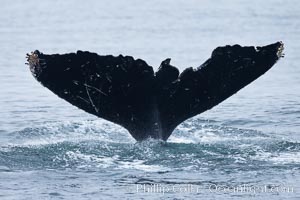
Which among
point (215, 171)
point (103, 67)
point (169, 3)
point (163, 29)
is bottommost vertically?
point (215, 171)

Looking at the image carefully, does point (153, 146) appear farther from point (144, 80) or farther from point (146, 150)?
point (144, 80)

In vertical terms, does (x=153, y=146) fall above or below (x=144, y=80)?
below

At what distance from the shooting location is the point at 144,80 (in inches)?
451

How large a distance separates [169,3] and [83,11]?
807 cm

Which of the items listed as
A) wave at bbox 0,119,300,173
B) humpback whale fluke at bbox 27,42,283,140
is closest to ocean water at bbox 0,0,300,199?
wave at bbox 0,119,300,173

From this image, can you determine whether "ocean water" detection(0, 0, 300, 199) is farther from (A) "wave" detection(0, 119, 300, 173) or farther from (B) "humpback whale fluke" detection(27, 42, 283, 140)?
(B) "humpback whale fluke" detection(27, 42, 283, 140)

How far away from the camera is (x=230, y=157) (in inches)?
456

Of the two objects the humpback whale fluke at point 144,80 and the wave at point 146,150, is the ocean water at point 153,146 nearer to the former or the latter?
the wave at point 146,150

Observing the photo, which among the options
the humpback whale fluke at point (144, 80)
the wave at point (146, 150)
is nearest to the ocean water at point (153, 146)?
the wave at point (146, 150)

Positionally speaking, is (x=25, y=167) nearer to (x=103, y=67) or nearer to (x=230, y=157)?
(x=103, y=67)

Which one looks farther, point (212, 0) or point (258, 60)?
point (212, 0)

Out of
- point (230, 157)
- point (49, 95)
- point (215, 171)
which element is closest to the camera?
point (215, 171)

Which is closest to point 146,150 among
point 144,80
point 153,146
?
point 153,146

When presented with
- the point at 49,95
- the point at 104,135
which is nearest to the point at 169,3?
the point at 49,95
